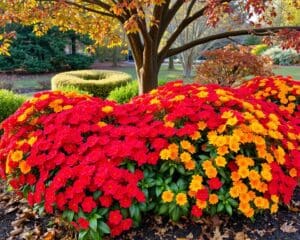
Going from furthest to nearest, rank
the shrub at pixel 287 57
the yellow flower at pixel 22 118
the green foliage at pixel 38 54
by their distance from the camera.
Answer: the shrub at pixel 287 57
the green foliage at pixel 38 54
the yellow flower at pixel 22 118

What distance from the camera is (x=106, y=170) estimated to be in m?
2.61

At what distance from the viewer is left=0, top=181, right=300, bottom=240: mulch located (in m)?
2.76

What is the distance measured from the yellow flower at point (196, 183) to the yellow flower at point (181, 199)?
0.07m

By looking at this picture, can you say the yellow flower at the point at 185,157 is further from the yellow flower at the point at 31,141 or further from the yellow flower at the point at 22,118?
the yellow flower at the point at 22,118

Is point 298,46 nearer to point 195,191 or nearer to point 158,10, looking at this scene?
point 158,10

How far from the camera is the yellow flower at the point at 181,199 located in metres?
2.61

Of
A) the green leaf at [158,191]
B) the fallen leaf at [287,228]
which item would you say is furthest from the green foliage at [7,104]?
the fallen leaf at [287,228]

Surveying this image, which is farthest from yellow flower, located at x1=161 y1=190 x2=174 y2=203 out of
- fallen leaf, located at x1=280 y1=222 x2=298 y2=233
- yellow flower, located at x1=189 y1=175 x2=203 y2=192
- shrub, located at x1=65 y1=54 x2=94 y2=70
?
shrub, located at x1=65 y1=54 x2=94 y2=70

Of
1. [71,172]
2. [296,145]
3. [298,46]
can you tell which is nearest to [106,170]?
[71,172]

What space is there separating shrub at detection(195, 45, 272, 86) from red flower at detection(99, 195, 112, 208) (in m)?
5.77

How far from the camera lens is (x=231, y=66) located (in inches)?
310

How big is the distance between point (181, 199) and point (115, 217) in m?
0.45

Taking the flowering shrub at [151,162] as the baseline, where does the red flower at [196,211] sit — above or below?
below

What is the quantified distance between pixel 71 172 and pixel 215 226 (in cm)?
108
